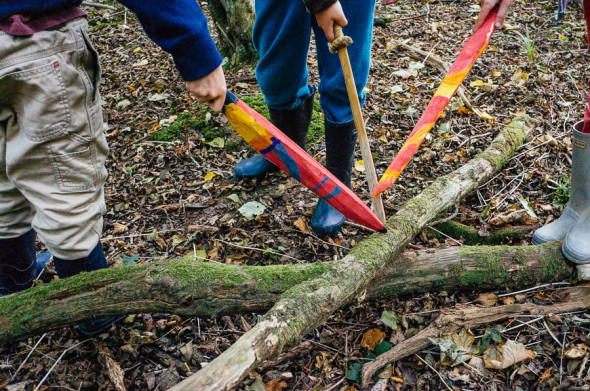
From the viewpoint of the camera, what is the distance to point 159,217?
8.97 feet

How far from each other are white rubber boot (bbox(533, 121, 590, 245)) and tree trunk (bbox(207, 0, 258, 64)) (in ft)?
9.22

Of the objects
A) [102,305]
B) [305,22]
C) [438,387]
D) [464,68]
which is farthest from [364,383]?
[305,22]

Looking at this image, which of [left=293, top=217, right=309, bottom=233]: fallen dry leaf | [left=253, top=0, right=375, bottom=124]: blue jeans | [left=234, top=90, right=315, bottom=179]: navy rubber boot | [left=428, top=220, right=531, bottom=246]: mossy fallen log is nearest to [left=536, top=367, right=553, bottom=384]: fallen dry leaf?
[left=428, top=220, right=531, bottom=246]: mossy fallen log

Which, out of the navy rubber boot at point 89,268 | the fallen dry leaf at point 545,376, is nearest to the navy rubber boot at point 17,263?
the navy rubber boot at point 89,268

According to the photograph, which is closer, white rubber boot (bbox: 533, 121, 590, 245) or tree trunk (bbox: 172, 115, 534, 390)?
tree trunk (bbox: 172, 115, 534, 390)

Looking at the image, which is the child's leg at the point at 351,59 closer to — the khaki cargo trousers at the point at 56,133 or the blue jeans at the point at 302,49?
the blue jeans at the point at 302,49

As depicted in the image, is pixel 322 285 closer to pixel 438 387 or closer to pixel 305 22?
pixel 438 387

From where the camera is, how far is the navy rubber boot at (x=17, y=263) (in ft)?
6.35

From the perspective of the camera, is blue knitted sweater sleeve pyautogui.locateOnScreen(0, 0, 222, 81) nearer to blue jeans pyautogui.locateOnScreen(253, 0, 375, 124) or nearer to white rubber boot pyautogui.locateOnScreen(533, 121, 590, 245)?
blue jeans pyautogui.locateOnScreen(253, 0, 375, 124)

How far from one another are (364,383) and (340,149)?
1229 millimetres

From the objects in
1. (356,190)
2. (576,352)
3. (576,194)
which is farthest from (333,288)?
(576,194)

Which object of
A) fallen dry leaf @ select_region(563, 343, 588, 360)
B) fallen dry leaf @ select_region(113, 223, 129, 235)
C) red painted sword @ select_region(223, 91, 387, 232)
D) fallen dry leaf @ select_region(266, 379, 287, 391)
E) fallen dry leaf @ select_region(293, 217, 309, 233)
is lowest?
fallen dry leaf @ select_region(113, 223, 129, 235)

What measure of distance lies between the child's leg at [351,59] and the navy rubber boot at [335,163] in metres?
0.06

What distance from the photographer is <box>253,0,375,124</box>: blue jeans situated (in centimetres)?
206
